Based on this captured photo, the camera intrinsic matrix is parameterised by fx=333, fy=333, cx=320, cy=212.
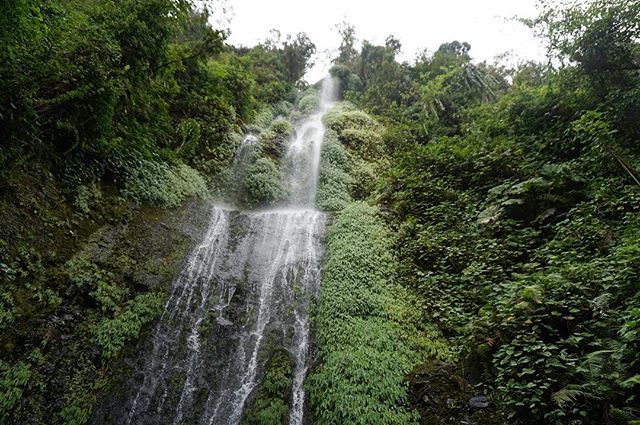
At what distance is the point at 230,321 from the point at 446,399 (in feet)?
16.4

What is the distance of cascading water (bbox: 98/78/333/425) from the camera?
641 cm

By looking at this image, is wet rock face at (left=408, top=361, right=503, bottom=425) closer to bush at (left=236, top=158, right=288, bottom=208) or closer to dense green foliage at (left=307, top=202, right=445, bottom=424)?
dense green foliage at (left=307, top=202, right=445, bottom=424)

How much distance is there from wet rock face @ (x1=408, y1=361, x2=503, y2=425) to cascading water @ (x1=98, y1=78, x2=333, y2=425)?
2.29 meters

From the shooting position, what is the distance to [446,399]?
18.9ft

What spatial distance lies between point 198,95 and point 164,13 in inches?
293

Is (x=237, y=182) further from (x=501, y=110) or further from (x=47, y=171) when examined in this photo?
(x=501, y=110)

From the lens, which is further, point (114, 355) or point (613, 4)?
point (613, 4)

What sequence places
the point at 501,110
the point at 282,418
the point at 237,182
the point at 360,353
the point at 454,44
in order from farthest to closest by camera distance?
the point at 454,44, the point at 237,182, the point at 501,110, the point at 360,353, the point at 282,418

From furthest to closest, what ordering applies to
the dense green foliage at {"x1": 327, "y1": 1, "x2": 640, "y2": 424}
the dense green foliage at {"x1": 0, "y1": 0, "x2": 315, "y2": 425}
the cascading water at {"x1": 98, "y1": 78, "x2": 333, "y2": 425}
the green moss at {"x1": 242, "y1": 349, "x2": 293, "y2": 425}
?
the cascading water at {"x1": 98, "y1": 78, "x2": 333, "y2": 425}, the green moss at {"x1": 242, "y1": 349, "x2": 293, "y2": 425}, the dense green foliage at {"x1": 0, "y1": 0, "x2": 315, "y2": 425}, the dense green foliage at {"x1": 327, "y1": 1, "x2": 640, "y2": 424}

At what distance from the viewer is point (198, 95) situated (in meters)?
15.1

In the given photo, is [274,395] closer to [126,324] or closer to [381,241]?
[126,324]

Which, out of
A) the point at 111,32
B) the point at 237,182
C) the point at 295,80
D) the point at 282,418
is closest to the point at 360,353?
the point at 282,418

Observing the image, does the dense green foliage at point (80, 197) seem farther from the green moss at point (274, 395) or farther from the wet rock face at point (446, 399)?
the wet rock face at point (446, 399)

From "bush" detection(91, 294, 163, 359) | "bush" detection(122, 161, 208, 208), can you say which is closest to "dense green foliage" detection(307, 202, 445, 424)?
"bush" detection(91, 294, 163, 359)
